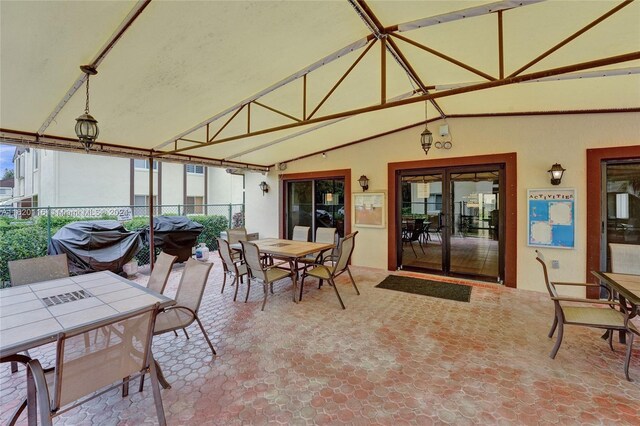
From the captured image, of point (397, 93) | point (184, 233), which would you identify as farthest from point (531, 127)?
point (184, 233)

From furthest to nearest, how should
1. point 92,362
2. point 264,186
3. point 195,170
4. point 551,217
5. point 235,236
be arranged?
point 195,170
point 264,186
point 235,236
point 551,217
point 92,362

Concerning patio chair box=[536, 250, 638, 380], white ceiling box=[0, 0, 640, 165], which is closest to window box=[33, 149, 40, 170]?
white ceiling box=[0, 0, 640, 165]

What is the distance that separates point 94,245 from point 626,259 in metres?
7.64

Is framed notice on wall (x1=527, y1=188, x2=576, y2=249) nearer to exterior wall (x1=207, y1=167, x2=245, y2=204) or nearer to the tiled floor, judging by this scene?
the tiled floor

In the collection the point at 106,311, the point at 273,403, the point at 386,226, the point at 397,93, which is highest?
the point at 397,93

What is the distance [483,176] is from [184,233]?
6.40 m

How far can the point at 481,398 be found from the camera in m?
2.16

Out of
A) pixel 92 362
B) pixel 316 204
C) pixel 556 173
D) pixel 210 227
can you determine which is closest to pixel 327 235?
pixel 316 204

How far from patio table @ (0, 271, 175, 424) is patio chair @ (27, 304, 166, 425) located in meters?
0.09

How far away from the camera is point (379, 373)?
247 centimetres

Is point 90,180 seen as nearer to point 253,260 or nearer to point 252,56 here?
point 253,260

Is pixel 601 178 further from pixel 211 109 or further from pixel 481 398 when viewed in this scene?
pixel 211 109

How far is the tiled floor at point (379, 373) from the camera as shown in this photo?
1994 mm

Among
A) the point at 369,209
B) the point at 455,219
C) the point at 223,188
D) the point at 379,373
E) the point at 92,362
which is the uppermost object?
the point at 223,188
